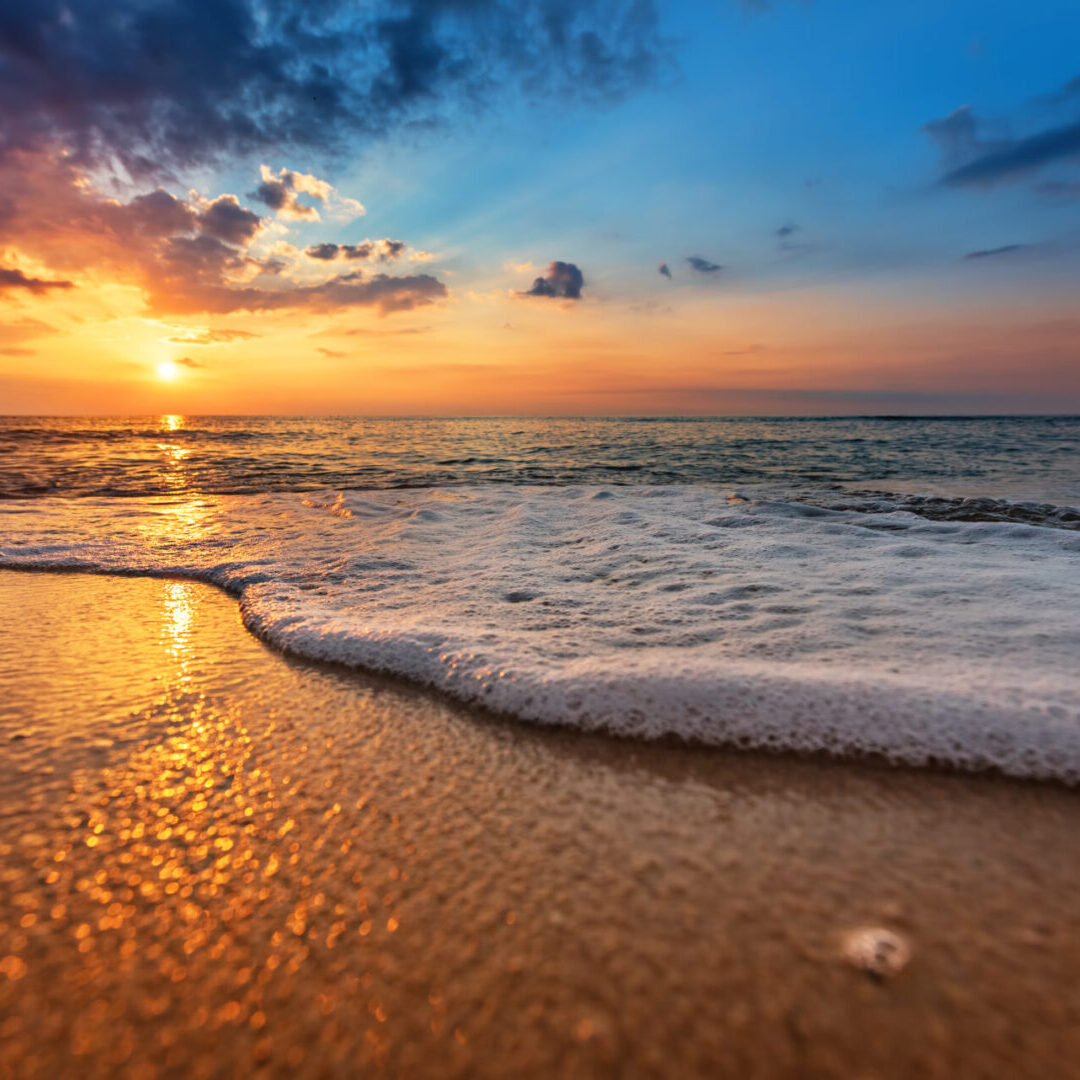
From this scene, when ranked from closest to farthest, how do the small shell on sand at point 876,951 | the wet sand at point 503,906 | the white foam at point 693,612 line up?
the wet sand at point 503,906 < the small shell on sand at point 876,951 < the white foam at point 693,612

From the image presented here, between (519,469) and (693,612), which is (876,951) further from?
(519,469)

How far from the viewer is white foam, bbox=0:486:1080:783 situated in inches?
87.0

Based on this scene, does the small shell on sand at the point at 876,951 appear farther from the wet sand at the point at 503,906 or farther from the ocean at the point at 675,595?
the ocean at the point at 675,595

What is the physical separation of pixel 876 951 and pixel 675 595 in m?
2.54

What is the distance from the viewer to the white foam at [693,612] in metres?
2.21

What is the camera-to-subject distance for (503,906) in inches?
54.4

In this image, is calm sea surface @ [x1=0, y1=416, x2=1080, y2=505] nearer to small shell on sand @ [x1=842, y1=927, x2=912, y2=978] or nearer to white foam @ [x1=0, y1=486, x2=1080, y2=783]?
white foam @ [x1=0, y1=486, x2=1080, y2=783]

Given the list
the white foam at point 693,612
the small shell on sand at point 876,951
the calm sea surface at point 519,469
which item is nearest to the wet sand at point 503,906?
the small shell on sand at point 876,951

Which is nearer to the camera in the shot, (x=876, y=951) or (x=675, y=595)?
(x=876, y=951)

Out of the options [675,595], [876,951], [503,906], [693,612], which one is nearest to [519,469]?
[675,595]

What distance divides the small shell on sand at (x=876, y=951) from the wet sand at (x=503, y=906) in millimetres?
21

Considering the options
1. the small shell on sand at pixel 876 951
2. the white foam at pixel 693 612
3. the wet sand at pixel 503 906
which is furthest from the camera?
the white foam at pixel 693 612

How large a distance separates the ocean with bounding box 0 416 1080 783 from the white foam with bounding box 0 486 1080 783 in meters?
0.01

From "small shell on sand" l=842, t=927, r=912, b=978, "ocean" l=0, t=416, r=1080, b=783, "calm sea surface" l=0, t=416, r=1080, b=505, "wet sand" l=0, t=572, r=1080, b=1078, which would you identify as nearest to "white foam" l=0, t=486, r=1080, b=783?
"ocean" l=0, t=416, r=1080, b=783
